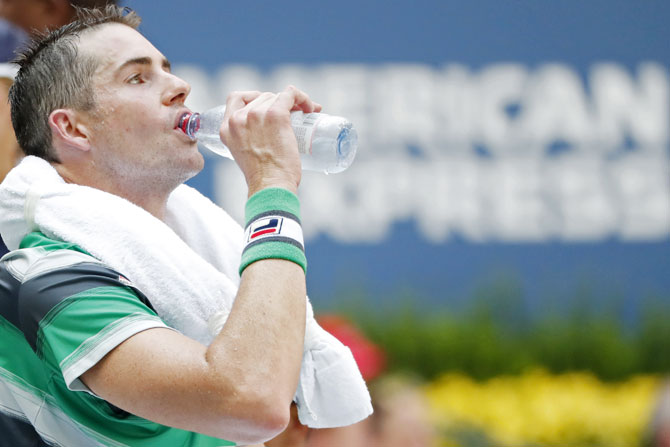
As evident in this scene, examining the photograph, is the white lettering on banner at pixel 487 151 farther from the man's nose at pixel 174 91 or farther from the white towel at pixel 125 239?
the white towel at pixel 125 239

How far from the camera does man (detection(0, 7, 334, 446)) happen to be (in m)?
1.15

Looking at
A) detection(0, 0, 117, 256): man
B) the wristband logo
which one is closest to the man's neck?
the wristband logo

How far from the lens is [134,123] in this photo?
154 cm

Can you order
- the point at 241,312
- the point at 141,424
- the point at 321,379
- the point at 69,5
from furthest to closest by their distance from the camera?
the point at 69,5, the point at 321,379, the point at 141,424, the point at 241,312

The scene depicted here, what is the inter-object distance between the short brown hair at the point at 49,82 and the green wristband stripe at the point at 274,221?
0.44 meters

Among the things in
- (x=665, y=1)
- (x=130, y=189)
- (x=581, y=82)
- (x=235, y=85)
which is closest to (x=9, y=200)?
(x=130, y=189)

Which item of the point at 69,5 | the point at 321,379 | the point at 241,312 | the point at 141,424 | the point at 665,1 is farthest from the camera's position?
the point at 665,1

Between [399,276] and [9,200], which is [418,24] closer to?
[399,276]

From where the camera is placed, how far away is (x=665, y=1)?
4113 mm

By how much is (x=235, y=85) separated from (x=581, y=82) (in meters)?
1.56

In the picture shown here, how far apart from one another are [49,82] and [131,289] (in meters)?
0.52

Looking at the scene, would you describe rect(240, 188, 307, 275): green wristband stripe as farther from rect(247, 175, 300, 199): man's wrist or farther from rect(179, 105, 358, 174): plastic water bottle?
rect(179, 105, 358, 174): plastic water bottle

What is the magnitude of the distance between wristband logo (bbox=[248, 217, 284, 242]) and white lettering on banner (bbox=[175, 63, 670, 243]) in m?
2.52

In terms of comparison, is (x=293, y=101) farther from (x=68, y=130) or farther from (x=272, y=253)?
(x=68, y=130)
